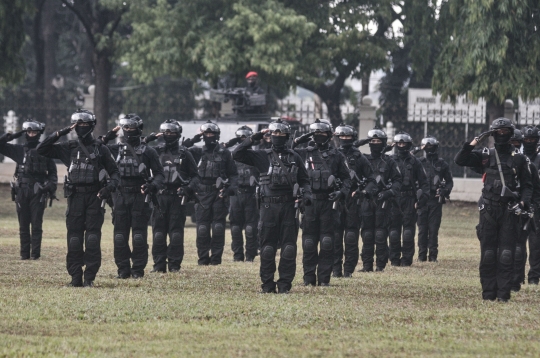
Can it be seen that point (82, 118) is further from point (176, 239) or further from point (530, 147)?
point (530, 147)

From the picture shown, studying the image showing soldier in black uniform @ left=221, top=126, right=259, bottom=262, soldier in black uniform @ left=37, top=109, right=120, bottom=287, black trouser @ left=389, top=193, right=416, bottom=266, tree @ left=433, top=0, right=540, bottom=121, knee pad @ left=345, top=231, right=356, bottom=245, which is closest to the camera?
soldier in black uniform @ left=37, top=109, right=120, bottom=287

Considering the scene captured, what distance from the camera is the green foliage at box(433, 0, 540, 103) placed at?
34.6 meters

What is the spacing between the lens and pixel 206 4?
40.7 m

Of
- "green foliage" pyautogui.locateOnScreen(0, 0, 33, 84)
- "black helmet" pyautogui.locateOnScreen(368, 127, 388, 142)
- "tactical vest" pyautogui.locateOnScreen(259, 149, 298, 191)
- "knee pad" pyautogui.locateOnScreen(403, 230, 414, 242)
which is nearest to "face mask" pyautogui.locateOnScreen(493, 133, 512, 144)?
"tactical vest" pyautogui.locateOnScreen(259, 149, 298, 191)

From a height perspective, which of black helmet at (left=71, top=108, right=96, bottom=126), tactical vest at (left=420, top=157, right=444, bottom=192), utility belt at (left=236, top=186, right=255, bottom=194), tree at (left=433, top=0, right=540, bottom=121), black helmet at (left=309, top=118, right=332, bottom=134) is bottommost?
utility belt at (left=236, top=186, right=255, bottom=194)

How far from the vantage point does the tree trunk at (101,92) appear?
41938mm

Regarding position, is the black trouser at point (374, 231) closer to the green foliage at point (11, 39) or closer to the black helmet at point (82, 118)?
the black helmet at point (82, 118)

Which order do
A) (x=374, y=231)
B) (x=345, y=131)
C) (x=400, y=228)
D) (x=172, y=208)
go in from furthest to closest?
(x=400, y=228)
(x=374, y=231)
(x=172, y=208)
(x=345, y=131)

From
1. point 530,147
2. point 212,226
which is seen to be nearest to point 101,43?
point 212,226

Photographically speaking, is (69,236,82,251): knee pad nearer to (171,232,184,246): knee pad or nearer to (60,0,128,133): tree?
(171,232,184,246): knee pad

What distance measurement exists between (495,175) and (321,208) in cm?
251

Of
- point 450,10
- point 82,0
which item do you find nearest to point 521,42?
point 450,10

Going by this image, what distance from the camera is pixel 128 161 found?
55.6 feet

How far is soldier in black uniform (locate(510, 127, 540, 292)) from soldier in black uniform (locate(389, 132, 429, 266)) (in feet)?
12.3
